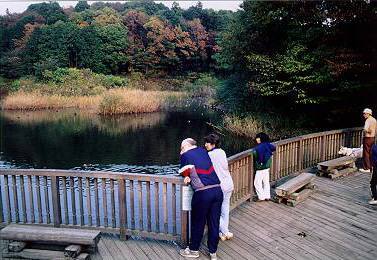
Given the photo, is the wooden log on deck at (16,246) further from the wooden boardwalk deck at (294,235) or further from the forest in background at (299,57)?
the forest in background at (299,57)

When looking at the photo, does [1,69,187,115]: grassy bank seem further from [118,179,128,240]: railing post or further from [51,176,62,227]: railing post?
[118,179,128,240]: railing post

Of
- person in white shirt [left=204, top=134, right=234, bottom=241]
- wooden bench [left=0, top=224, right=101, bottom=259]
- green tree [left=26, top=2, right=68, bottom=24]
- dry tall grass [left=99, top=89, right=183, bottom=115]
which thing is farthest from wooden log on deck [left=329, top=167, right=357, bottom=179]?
green tree [left=26, top=2, right=68, bottom=24]

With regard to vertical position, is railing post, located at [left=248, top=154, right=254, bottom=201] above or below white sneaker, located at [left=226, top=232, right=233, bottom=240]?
above

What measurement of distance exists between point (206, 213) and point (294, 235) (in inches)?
76.6

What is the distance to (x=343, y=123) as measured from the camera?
15695mm

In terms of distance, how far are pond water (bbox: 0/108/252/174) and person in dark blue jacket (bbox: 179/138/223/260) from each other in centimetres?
960

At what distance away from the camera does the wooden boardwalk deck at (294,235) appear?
5445 mm

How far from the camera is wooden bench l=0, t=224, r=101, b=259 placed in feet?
16.8

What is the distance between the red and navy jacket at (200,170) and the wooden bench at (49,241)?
5.50 feet

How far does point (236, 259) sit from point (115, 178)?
2194 millimetres

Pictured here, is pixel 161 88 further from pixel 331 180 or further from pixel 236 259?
pixel 236 259

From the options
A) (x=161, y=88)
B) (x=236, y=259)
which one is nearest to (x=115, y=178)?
(x=236, y=259)

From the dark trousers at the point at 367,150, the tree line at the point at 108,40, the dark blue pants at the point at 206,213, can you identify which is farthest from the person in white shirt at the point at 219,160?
the tree line at the point at 108,40

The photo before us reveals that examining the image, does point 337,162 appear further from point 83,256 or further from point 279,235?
point 83,256
